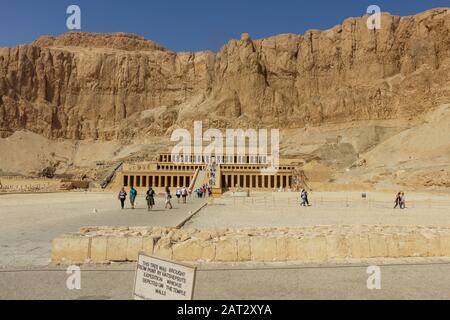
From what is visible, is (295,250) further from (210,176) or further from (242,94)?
(242,94)

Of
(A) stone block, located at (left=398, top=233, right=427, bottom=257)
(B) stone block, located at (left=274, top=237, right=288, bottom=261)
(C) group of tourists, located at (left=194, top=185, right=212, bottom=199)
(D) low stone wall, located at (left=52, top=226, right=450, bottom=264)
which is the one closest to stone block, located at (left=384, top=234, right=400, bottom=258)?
(D) low stone wall, located at (left=52, top=226, right=450, bottom=264)

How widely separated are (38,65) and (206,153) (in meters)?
78.6

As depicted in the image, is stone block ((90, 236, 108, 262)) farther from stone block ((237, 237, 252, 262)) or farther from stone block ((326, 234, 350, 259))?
stone block ((326, 234, 350, 259))

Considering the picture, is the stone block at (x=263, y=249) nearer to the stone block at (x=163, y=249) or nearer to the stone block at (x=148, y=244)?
the stone block at (x=163, y=249)

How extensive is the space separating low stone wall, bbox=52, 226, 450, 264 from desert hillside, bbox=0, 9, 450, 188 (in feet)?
241

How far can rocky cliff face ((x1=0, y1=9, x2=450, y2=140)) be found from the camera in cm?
11156

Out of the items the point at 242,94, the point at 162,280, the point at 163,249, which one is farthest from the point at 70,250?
the point at 242,94

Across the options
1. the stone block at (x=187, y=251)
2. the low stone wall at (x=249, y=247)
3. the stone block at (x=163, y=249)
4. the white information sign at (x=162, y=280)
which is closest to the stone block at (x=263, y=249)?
the low stone wall at (x=249, y=247)

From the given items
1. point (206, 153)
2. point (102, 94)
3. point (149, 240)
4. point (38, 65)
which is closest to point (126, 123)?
point (102, 94)

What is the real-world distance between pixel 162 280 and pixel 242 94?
4745 inches

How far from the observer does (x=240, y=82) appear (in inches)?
4938

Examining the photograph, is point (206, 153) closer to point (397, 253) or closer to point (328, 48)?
point (328, 48)

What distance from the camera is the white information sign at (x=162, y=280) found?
5332 mm
